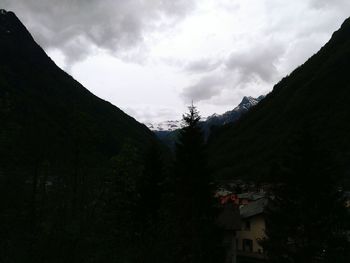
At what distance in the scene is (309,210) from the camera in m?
25.8

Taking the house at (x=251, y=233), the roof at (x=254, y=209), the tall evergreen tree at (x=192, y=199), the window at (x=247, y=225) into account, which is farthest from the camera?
the window at (x=247, y=225)

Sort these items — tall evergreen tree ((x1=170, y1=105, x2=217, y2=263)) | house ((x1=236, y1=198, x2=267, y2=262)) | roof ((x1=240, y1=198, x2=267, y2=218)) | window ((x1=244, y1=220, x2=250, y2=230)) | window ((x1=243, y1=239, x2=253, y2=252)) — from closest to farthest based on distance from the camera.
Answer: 1. tall evergreen tree ((x1=170, y1=105, x2=217, y2=263))
2. house ((x1=236, y1=198, x2=267, y2=262))
3. roof ((x1=240, y1=198, x2=267, y2=218))
4. window ((x1=243, y1=239, x2=253, y2=252))
5. window ((x1=244, y1=220, x2=250, y2=230))

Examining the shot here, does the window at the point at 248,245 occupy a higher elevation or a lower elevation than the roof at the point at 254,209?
lower

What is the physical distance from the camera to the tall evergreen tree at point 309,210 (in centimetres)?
2562

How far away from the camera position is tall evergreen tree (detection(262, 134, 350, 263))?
25625mm

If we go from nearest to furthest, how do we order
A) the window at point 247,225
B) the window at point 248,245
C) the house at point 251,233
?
the house at point 251,233
the window at point 248,245
the window at point 247,225

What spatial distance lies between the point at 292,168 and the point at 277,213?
3.41m

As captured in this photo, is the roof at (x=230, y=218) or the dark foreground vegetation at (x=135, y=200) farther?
the roof at (x=230, y=218)

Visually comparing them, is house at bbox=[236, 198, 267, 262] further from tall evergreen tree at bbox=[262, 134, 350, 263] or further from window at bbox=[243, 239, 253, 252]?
tall evergreen tree at bbox=[262, 134, 350, 263]

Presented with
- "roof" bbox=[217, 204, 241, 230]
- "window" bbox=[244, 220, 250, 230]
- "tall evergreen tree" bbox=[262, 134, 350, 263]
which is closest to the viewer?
"tall evergreen tree" bbox=[262, 134, 350, 263]

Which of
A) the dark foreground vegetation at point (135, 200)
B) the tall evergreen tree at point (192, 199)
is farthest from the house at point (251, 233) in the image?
the tall evergreen tree at point (192, 199)

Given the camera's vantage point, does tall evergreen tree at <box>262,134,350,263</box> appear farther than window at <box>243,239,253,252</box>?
No

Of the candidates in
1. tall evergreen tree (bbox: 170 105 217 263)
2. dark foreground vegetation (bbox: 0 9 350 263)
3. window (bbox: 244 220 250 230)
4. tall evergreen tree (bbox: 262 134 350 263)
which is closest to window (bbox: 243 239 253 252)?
window (bbox: 244 220 250 230)

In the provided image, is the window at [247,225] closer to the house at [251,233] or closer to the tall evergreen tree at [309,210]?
the house at [251,233]
